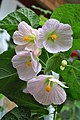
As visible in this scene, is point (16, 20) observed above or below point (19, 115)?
above

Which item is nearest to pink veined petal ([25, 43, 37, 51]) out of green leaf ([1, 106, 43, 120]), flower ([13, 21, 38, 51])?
flower ([13, 21, 38, 51])

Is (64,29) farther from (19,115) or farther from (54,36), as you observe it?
(19,115)

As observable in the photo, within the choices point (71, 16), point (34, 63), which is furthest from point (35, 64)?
point (71, 16)

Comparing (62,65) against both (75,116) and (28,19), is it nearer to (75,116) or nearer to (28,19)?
(28,19)

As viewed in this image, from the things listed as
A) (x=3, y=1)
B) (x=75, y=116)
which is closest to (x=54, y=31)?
(x=75, y=116)

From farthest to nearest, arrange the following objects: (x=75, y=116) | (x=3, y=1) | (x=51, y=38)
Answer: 1. (x=3, y=1)
2. (x=75, y=116)
3. (x=51, y=38)

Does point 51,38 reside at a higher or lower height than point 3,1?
higher

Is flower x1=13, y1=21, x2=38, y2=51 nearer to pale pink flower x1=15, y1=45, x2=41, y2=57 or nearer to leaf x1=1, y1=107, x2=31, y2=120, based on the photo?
pale pink flower x1=15, y1=45, x2=41, y2=57
